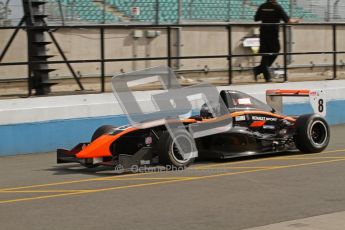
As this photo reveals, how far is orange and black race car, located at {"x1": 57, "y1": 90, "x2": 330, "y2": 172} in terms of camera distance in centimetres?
944

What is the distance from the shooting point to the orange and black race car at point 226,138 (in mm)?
9438

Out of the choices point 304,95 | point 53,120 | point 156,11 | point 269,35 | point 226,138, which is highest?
point 156,11

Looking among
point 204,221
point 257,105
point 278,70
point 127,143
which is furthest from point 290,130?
point 278,70

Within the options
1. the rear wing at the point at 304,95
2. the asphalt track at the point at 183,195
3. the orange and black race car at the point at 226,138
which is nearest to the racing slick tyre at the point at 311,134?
the orange and black race car at the point at 226,138

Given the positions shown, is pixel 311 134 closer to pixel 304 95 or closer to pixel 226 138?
pixel 304 95

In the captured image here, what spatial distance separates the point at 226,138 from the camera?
33.3 ft

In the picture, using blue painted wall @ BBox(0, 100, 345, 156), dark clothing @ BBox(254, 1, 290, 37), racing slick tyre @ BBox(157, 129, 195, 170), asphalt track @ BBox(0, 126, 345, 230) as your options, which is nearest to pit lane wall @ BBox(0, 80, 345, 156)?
blue painted wall @ BBox(0, 100, 345, 156)

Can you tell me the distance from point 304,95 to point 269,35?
15.9 ft

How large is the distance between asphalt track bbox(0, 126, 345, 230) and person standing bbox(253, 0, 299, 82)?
5.17 m

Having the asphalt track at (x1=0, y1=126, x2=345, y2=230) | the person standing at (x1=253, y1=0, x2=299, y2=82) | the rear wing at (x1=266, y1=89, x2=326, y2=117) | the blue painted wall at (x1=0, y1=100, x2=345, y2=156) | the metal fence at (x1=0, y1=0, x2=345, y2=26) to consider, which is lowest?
the asphalt track at (x1=0, y1=126, x2=345, y2=230)

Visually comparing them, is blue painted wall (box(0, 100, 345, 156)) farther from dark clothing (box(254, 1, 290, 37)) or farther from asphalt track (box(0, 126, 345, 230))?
dark clothing (box(254, 1, 290, 37))

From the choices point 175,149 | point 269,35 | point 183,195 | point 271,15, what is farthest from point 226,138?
point 271,15

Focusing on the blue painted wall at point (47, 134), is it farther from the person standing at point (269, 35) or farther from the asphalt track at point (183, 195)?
the person standing at point (269, 35)

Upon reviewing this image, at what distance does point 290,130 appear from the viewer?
1073 cm
